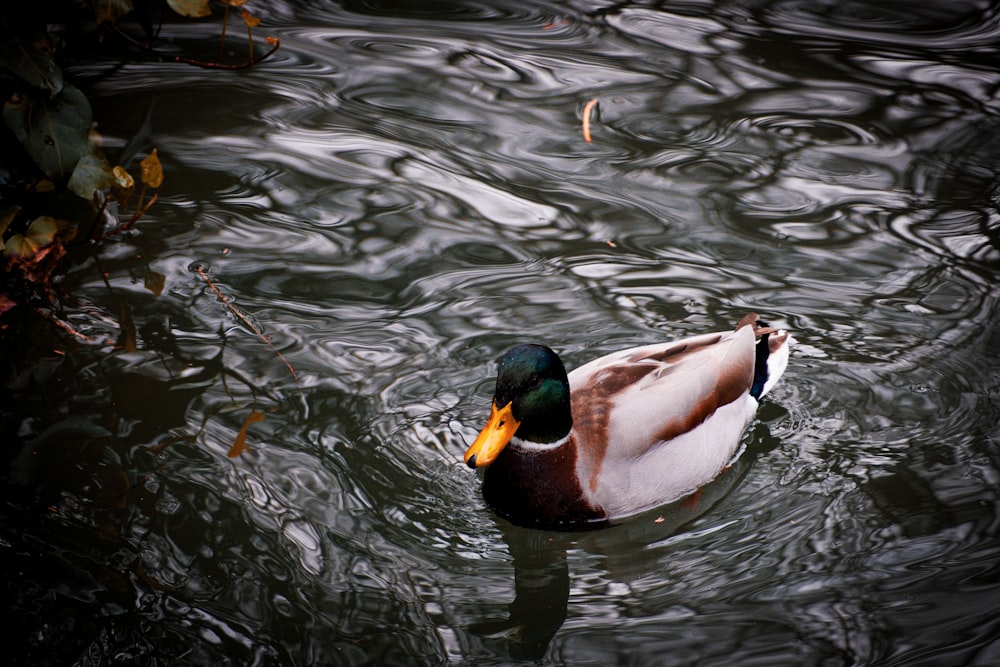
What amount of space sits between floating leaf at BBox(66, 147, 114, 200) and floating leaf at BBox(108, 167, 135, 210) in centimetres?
5

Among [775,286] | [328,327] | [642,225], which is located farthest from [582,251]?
[328,327]

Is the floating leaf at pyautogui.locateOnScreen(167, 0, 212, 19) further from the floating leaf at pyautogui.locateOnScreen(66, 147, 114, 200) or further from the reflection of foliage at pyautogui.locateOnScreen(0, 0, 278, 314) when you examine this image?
the floating leaf at pyautogui.locateOnScreen(66, 147, 114, 200)

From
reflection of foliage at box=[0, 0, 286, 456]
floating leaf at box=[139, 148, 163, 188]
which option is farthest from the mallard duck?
floating leaf at box=[139, 148, 163, 188]

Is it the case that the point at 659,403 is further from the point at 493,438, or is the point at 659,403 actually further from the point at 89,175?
the point at 89,175

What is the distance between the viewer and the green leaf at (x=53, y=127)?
159 inches

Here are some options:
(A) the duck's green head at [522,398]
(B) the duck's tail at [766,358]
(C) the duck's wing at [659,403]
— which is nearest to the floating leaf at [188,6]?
(A) the duck's green head at [522,398]

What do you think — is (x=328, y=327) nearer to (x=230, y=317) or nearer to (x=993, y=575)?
(x=230, y=317)

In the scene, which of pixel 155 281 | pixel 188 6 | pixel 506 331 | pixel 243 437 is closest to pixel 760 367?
pixel 506 331

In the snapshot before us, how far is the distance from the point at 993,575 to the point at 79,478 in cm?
336

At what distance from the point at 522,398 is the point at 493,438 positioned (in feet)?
0.62

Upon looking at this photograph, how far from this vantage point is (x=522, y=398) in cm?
378

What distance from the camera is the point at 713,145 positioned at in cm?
627

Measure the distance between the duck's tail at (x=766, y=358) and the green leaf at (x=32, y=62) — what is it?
289cm

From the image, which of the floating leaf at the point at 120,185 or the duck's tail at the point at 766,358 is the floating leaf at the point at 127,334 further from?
the duck's tail at the point at 766,358
